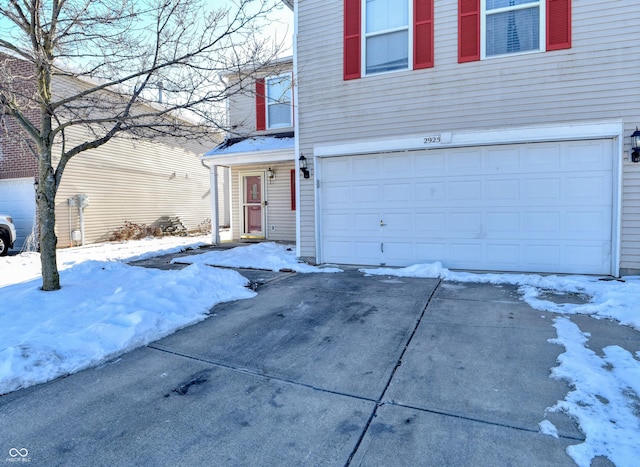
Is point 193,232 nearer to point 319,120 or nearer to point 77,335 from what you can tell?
point 319,120

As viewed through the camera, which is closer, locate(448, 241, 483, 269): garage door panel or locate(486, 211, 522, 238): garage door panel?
locate(486, 211, 522, 238): garage door panel

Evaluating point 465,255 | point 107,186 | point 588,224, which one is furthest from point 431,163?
point 107,186

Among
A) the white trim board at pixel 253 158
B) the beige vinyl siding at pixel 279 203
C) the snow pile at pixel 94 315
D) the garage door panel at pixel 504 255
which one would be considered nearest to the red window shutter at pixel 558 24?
the garage door panel at pixel 504 255

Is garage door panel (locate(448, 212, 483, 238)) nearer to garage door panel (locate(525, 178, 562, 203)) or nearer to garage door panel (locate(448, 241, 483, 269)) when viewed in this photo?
garage door panel (locate(448, 241, 483, 269))

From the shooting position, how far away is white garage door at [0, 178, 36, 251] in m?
11.0

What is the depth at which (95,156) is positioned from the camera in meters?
12.6

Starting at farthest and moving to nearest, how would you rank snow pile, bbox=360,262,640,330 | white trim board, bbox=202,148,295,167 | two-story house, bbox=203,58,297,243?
two-story house, bbox=203,58,297,243
white trim board, bbox=202,148,295,167
snow pile, bbox=360,262,640,330

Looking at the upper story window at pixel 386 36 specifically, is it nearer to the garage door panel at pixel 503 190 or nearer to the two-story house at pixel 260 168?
the garage door panel at pixel 503 190

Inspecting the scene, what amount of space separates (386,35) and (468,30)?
4.92 ft

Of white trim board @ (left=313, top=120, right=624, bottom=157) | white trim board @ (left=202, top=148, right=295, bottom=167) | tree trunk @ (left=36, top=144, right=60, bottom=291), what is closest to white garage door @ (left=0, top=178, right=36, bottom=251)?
white trim board @ (left=202, top=148, right=295, bottom=167)

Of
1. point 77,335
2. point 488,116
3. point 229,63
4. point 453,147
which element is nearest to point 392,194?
point 453,147

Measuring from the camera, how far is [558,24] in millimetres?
6293

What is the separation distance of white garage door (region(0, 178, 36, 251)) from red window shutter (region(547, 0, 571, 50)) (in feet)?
42.3

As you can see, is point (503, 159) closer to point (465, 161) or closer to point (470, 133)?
point (465, 161)
